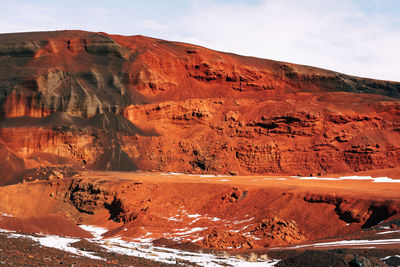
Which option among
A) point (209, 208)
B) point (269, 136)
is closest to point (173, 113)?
point (269, 136)

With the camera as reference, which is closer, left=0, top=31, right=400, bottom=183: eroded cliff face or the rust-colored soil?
the rust-colored soil

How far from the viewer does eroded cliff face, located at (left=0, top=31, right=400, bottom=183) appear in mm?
43688

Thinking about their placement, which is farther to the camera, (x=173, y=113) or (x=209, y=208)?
(x=173, y=113)

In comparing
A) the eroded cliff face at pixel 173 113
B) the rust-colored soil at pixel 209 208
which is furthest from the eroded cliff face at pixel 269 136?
the rust-colored soil at pixel 209 208

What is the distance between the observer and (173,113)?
51.4m

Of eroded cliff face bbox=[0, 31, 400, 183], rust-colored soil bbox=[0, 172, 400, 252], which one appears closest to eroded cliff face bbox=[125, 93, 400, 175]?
eroded cliff face bbox=[0, 31, 400, 183]

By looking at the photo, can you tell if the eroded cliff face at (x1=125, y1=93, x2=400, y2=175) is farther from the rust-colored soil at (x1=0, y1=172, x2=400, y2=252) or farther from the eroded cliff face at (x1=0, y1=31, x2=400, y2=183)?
the rust-colored soil at (x1=0, y1=172, x2=400, y2=252)

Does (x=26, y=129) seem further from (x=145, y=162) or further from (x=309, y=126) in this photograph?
(x=309, y=126)

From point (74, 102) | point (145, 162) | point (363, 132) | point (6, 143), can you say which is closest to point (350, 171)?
point (363, 132)

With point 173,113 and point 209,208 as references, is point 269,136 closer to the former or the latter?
point 173,113

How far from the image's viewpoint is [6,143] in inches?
1655

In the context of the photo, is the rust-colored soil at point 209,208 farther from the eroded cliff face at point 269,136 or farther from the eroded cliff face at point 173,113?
the eroded cliff face at point 269,136

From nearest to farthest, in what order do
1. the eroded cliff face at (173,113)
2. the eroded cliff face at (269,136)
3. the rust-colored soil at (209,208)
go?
the rust-colored soil at (209,208) < the eroded cliff face at (173,113) < the eroded cliff face at (269,136)

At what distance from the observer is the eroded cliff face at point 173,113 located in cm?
4369
